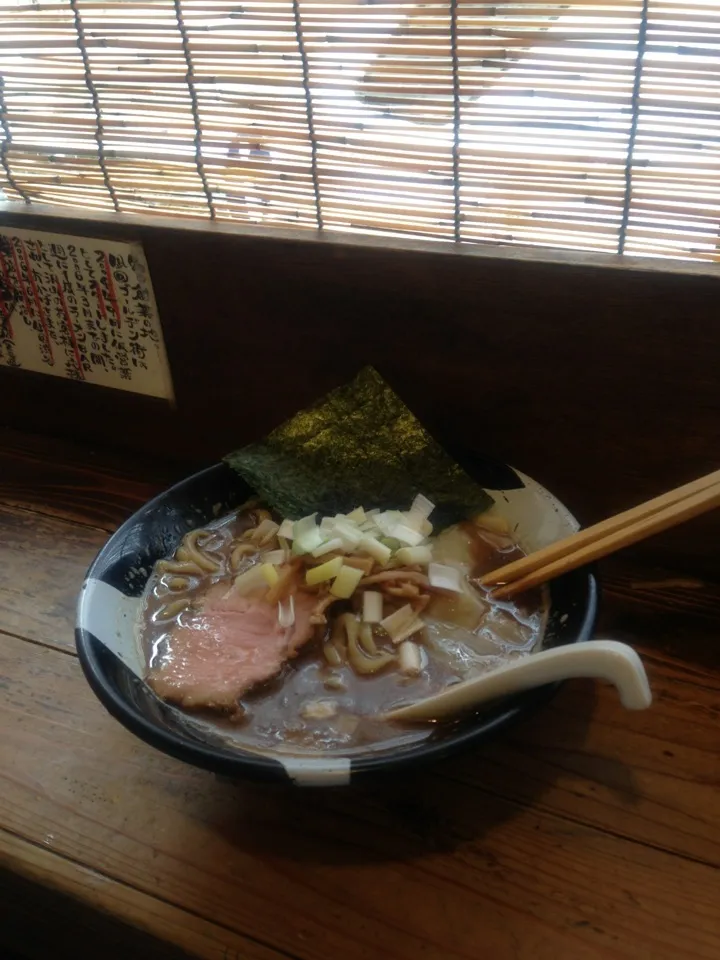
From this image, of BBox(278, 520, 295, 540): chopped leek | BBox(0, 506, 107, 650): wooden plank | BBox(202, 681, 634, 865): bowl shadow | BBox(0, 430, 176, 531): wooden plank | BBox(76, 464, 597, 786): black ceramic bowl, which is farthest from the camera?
BBox(0, 430, 176, 531): wooden plank

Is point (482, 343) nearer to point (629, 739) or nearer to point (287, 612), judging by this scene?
point (287, 612)

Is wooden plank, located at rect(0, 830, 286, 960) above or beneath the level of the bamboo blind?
beneath

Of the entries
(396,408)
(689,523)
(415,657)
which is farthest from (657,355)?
(415,657)

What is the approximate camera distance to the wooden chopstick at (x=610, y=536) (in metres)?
1.13

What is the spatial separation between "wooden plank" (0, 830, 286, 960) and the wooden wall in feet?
2.97

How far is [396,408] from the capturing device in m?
1.47

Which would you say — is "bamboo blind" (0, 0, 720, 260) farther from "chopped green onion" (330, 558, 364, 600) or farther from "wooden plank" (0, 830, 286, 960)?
"wooden plank" (0, 830, 286, 960)

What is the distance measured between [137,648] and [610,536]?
71 cm

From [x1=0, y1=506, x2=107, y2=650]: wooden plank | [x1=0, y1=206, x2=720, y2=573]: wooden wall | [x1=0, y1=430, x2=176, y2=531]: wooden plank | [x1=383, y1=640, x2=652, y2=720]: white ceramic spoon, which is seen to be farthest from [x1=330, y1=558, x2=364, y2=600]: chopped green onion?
[x1=0, y1=430, x2=176, y2=531]: wooden plank

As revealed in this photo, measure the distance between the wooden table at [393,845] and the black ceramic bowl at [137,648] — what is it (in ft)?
0.52

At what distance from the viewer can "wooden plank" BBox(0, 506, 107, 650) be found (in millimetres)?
1502

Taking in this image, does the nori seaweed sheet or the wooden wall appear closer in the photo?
the wooden wall

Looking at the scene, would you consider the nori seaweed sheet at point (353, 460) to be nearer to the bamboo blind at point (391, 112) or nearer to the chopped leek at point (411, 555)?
the chopped leek at point (411, 555)

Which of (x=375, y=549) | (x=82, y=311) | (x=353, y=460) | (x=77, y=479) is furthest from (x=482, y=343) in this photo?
(x=77, y=479)
